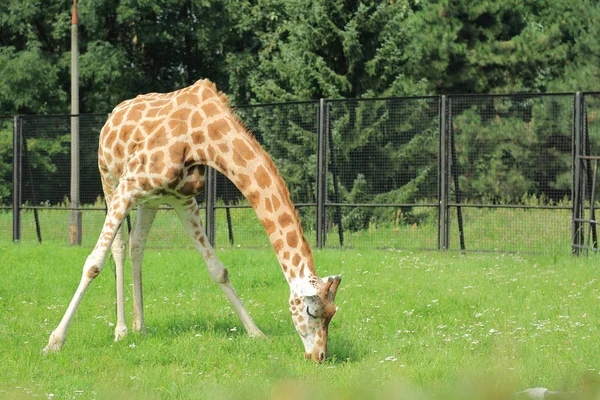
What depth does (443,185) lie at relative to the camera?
1408cm

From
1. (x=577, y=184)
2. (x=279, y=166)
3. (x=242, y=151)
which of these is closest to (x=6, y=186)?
(x=279, y=166)

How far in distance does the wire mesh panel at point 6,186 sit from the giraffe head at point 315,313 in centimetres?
1177

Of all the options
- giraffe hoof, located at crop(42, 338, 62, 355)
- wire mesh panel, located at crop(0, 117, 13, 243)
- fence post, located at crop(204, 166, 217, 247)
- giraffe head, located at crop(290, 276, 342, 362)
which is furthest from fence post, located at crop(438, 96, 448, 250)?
giraffe hoof, located at crop(42, 338, 62, 355)

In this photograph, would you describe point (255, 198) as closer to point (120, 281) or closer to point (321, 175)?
point (120, 281)

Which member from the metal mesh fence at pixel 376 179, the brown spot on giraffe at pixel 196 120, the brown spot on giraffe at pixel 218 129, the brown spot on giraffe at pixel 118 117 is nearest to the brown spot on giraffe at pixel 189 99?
the brown spot on giraffe at pixel 196 120

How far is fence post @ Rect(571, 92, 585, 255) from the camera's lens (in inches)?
519

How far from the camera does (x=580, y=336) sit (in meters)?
6.93

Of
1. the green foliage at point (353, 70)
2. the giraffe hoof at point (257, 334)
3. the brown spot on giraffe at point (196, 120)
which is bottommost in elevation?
the giraffe hoof at point (257, 334)

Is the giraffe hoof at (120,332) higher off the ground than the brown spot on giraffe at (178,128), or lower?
lower

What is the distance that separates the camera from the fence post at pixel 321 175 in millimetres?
14648

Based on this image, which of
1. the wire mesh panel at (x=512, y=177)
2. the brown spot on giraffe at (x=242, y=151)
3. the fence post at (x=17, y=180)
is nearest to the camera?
the brown spot on giraffe at (x=242, y=151)

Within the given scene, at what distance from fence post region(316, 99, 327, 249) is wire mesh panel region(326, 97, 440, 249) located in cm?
12

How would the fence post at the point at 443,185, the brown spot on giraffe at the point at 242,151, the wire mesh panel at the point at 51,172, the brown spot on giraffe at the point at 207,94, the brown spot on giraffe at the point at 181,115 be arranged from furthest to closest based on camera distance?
1. the wire mesh panel at the point at 51,172
2. the fence post at the point at 443,185
3. the brown spot on giraffe at the point at 207,94
4. the brown spot on giraffe at the point at 181,115
5. the brown spot on giraffe at the point at 242,151

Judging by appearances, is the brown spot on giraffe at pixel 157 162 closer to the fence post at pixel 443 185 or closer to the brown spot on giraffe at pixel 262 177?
the brown spot on giraffe at pixel 262 177
